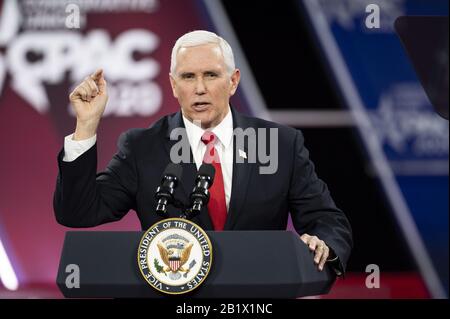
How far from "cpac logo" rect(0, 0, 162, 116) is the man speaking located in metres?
1.43

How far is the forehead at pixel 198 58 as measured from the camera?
2678 mm

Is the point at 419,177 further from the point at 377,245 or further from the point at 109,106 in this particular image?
the point at 109,106

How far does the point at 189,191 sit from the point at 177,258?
0.46m

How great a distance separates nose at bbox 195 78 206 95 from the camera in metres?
2.69

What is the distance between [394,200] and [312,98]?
2.24ft

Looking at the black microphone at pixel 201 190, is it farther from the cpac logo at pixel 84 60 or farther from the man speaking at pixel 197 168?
the cpac logo at pixel 84 60

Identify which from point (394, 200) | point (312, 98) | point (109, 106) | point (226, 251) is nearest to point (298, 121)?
point (312, 98)

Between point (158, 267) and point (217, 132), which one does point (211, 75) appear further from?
point (158, 267)

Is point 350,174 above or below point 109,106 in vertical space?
below

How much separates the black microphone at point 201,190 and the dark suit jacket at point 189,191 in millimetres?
299

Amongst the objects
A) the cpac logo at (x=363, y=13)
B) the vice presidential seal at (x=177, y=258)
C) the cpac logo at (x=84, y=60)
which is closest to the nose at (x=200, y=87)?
the vice presidential seal at (x=177, y=258)

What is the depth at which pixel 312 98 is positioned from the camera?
14.3 ft

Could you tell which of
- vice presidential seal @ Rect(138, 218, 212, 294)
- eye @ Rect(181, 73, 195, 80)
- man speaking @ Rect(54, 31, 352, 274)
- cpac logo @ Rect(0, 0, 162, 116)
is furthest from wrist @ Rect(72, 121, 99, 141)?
cpac logo @ Rect(0, 0, 162, 116)

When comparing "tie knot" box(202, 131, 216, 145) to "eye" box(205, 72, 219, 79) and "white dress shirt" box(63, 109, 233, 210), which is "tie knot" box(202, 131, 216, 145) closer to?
"white dress shirt" box(63, 109, 233, 210)
